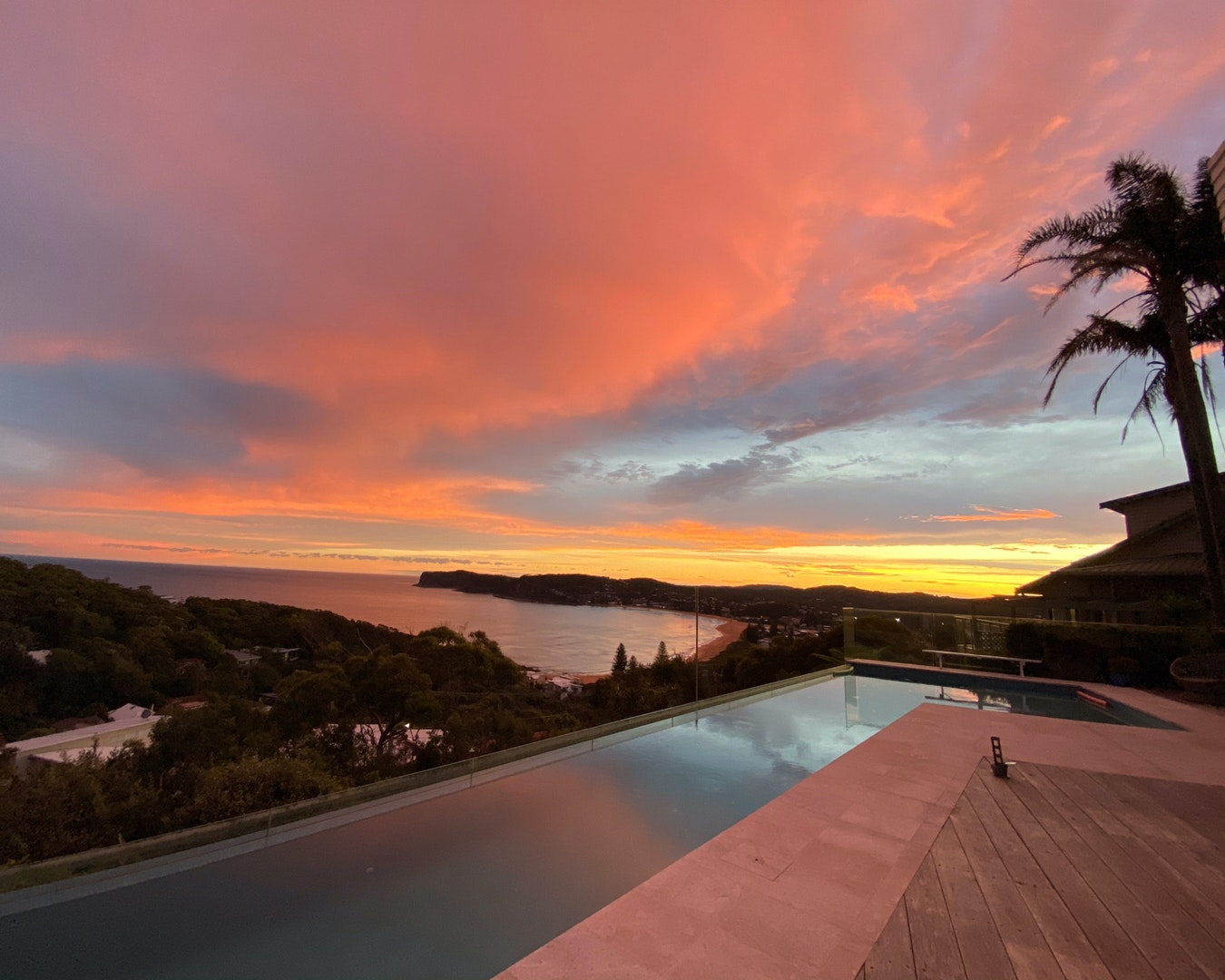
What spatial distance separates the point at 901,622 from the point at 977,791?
6046 millimetres

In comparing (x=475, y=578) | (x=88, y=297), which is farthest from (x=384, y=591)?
(x=88, y=297)

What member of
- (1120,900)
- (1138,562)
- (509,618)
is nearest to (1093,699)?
(1120,900)

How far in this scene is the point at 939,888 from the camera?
213 cm

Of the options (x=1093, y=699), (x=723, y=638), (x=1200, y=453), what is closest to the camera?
(x=1200, y=453)

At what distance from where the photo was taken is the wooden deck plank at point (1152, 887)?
1704 millimetres

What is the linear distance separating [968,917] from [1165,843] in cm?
152

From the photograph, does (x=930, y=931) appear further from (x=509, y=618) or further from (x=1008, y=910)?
(x=509, y=618)

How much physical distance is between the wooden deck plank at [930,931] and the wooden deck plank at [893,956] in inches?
0.8

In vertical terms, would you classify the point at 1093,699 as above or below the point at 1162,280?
below

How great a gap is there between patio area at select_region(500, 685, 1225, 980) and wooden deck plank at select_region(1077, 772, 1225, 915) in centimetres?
1

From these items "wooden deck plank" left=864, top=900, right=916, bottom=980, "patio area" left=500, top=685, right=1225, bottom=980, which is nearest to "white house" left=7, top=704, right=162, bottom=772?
"patio area" left=500, top=685, right=1225, bottom=980

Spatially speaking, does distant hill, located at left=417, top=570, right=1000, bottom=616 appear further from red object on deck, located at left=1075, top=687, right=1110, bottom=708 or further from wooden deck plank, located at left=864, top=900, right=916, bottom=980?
wooden deck plank, located at left=864, top=900, right=916, bottom=980

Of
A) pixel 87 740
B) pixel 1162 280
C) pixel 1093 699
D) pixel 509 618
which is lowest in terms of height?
pixel 87 740

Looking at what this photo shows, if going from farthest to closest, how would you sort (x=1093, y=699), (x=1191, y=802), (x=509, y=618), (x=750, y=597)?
(x=509, y=618) → (x=750, y=597) → (x=1093, y=699) → (x=1191, y=802)
